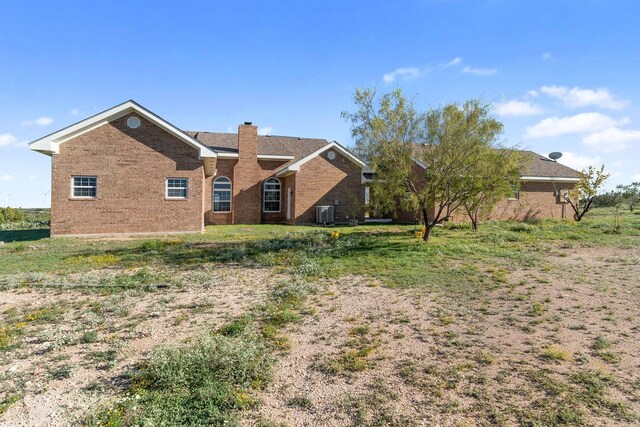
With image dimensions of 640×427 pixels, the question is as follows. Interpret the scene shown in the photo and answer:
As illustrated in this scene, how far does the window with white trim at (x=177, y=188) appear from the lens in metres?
18.9

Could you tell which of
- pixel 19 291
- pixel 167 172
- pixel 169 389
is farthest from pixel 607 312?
pixel 167 172

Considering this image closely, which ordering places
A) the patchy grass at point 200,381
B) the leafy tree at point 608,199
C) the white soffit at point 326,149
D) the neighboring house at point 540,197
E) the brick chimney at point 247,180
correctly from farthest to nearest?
the leafy tree at point 608,199, the neighboring house at point 540,197, the brick chimney at point 247,180, the white soffit at point 326,149, the patchy grass at point 200,381

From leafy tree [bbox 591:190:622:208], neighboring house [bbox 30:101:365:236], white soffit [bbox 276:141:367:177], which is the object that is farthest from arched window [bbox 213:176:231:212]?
leafy tree [bbox 591:190:622:208]

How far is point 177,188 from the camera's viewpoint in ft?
62.2

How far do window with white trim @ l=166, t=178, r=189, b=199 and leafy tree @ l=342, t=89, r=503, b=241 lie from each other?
881cm

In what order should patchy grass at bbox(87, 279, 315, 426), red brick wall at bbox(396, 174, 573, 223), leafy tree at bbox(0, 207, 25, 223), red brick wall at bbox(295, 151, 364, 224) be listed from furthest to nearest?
leafy tree at bbox(0, 207, 25, 223) < red brick wall at bbox(396, 174, 573, 223) < red brick wall at bbox(295, 151, 364, 224) < patchy grass at bbox(87, 279, 315, 426)

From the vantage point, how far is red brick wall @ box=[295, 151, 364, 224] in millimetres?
24000

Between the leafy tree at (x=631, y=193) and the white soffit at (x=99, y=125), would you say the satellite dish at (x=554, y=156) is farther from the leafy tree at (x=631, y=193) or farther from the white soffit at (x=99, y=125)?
the white soffit at (x=99, y=125)

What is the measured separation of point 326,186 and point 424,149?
10730 millimetres

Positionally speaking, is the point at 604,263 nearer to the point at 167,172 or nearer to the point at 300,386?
the point at 300,386

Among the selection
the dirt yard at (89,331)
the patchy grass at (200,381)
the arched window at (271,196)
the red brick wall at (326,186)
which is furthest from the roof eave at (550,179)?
the patchy grass at (200,381)

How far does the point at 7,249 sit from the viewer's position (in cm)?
1395

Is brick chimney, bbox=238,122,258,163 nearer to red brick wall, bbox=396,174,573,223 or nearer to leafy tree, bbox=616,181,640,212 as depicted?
red brick wall, bbox=396,174,573,223

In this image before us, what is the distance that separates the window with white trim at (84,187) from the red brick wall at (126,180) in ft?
0.59
